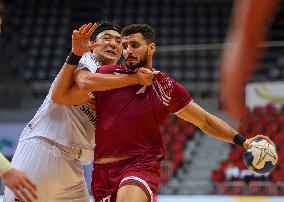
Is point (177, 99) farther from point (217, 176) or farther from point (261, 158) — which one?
point (217, 176)

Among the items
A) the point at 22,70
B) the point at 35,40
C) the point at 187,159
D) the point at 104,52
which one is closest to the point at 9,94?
the point at 22,70

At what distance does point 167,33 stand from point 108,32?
11.6 metres

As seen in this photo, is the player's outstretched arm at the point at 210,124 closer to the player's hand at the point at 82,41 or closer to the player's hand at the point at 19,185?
the player's hand at the point at 82,41

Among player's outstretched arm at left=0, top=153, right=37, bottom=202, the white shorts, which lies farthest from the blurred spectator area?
player's outstretched arm at left=0, top=153, right=37, bottom=202

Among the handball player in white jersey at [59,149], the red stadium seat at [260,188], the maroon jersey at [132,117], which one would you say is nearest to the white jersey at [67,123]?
the handball player in white jersey at [59,149]

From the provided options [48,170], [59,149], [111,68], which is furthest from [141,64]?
[48,170]

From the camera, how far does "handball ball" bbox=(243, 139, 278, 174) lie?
9.94ft

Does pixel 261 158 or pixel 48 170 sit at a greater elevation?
pixel 261 158

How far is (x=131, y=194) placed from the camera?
279cm

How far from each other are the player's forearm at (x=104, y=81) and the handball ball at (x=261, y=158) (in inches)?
31.0

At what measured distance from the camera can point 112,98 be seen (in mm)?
3098

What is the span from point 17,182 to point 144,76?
0.99m

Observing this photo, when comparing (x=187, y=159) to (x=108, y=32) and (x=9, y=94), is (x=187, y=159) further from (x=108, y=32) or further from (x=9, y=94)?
(x=108, y=32)

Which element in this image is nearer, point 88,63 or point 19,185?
point 19,185
